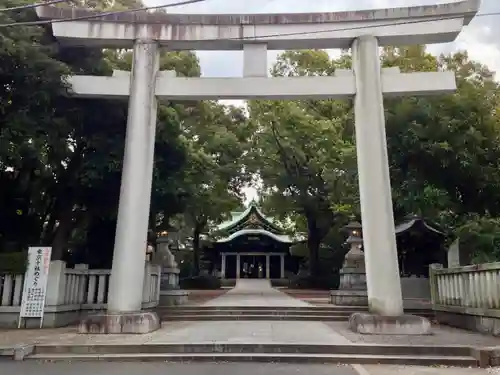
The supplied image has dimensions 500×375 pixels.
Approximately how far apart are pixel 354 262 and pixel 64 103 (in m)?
9.98

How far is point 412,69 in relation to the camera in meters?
15.9

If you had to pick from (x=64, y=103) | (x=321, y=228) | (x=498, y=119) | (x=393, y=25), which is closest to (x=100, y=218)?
(x=64, y=103)

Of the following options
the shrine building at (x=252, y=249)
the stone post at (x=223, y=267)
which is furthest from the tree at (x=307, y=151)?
the stone post at (x=223, y=267)

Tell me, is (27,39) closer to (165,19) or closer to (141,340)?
(165,19)

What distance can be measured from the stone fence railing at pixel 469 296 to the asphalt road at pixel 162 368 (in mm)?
3950

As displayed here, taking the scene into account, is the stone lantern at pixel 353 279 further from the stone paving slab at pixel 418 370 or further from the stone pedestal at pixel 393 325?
the stone paving slab at pixel 418 370

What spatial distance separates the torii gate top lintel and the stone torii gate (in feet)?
0.07

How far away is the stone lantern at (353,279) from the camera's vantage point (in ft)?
41.0

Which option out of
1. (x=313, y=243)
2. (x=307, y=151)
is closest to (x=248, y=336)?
(x=307, y=151)

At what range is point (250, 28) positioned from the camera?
891 centimetres

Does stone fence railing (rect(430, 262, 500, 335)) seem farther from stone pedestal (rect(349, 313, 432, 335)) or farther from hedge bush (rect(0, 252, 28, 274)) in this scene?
hedge bush (rect(0, 252, 28, 274))

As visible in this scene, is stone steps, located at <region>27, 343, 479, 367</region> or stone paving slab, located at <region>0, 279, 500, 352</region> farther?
stone paving slab, located at <region>0, 279, 500, 352</region>

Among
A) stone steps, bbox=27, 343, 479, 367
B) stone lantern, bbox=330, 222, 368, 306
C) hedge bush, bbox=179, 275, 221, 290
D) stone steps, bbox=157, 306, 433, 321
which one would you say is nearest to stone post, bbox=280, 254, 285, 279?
hedge bush, bbox=179, 275, 221, 290

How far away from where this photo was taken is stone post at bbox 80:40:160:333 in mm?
8000
